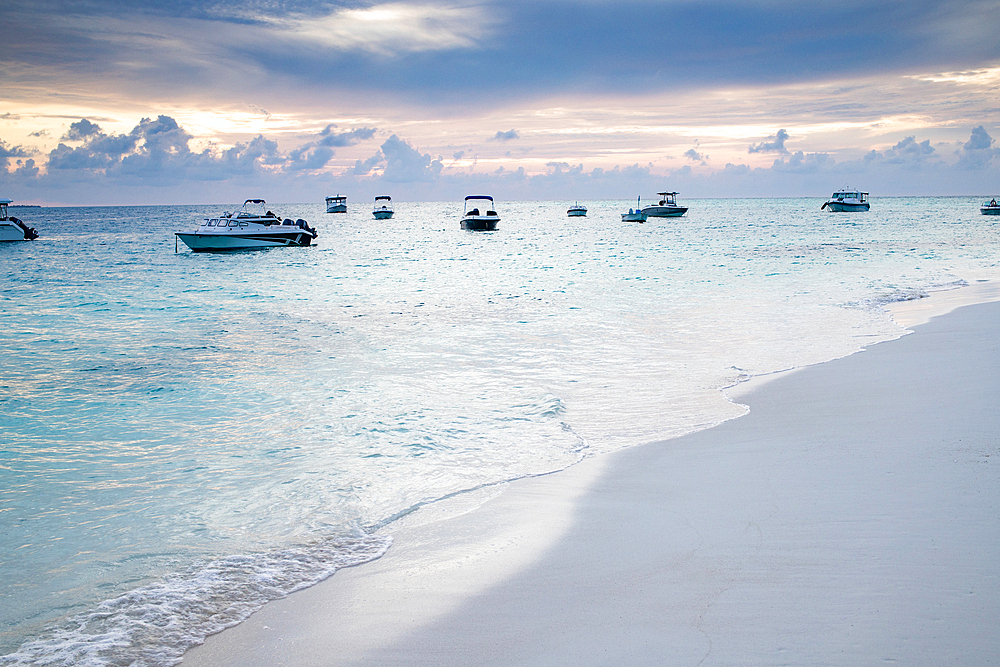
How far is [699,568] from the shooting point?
13.6 ft

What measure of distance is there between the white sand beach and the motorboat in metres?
45.0

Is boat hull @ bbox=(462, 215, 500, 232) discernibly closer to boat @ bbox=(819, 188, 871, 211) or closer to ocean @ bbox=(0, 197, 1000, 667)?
ocean @ bbox=(0, 197, 1000, 667)

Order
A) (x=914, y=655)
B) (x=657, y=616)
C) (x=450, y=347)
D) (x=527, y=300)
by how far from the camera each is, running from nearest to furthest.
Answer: (x=914, y=655) < (x=657, y=616) < (x=450, y=347) < (x=527, y=300)

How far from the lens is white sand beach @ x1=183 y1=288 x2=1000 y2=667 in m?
3.37

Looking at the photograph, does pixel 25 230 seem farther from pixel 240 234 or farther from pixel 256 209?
pixel 240 234

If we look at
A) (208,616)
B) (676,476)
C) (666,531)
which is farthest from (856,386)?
(208,616)

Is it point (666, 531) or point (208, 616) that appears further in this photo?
point (666, 531)

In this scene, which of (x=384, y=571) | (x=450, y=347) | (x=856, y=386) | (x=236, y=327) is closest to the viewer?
(x=384, y=571)

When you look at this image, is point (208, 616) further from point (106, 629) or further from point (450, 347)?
point (450, 347)

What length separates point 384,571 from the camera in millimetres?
4461

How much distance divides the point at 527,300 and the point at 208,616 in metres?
18.0

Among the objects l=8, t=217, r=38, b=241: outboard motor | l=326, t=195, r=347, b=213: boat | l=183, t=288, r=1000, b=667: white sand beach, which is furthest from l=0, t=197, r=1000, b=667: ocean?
l=326, t=195, r=347, b=213: boat

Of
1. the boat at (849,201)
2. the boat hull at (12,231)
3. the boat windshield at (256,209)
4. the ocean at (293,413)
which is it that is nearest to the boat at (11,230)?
the boat hull at (12,231)

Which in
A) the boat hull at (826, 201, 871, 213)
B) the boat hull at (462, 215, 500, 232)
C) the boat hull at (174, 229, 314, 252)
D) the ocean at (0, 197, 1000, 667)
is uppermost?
the boat hull at (826, 201, 871, 213)
